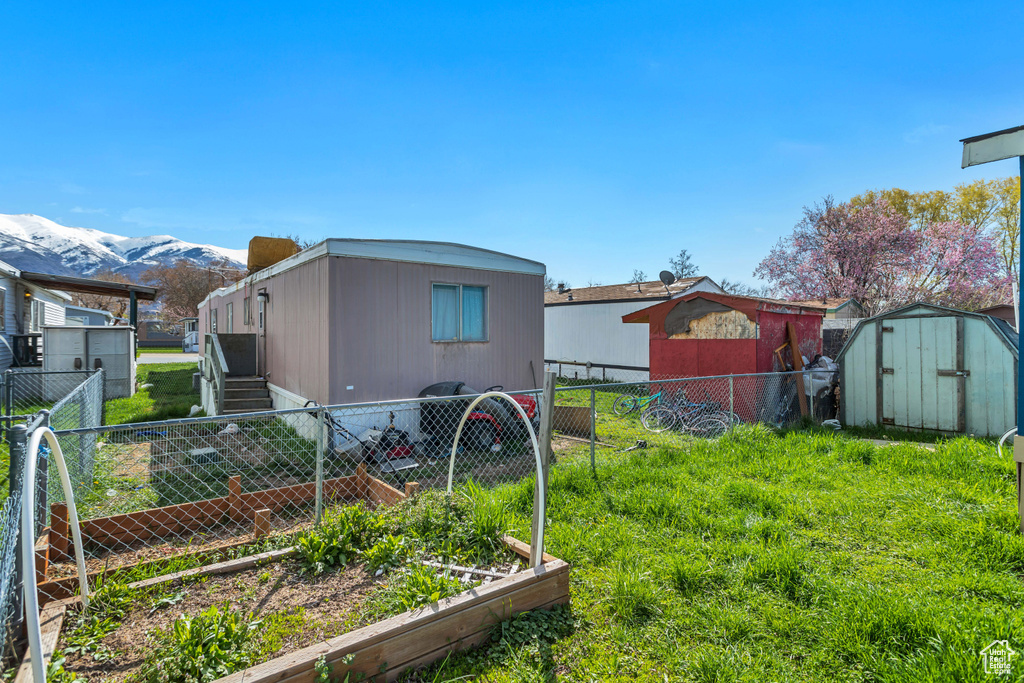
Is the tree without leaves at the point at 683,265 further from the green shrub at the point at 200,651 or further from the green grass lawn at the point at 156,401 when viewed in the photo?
the green shrub at the point at 200,651

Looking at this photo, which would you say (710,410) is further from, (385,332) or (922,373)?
(385,332)

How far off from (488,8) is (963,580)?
401 inches

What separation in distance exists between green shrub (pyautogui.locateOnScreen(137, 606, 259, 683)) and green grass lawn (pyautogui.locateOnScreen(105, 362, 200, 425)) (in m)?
8.14

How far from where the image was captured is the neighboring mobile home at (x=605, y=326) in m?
15.0

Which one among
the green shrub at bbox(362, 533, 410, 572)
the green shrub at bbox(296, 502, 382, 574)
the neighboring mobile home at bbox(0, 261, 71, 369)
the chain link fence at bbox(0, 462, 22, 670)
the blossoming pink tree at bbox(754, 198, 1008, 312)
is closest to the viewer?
the chain link fence at bbox(0, 462, 22, 670)

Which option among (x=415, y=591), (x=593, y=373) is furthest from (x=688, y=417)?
(x=593, y=373)

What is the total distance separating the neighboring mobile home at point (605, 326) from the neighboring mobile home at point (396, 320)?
20.1ft

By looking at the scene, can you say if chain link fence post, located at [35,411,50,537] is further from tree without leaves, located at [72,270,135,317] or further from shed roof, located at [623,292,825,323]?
tree without leaves, located at [72,270,135,317]

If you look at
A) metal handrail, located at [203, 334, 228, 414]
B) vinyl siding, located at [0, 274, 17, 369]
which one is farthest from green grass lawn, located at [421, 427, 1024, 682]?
vinyl siding, located at [0, 274, 17, 369]

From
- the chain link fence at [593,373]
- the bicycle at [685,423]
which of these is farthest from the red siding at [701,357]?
the chain link fence at [593,373]

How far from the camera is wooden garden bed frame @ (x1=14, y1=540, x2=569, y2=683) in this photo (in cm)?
182

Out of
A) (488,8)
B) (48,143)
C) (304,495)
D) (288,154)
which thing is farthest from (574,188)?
(48,143)

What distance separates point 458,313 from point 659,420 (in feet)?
13.4

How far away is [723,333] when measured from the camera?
29.6 ft
